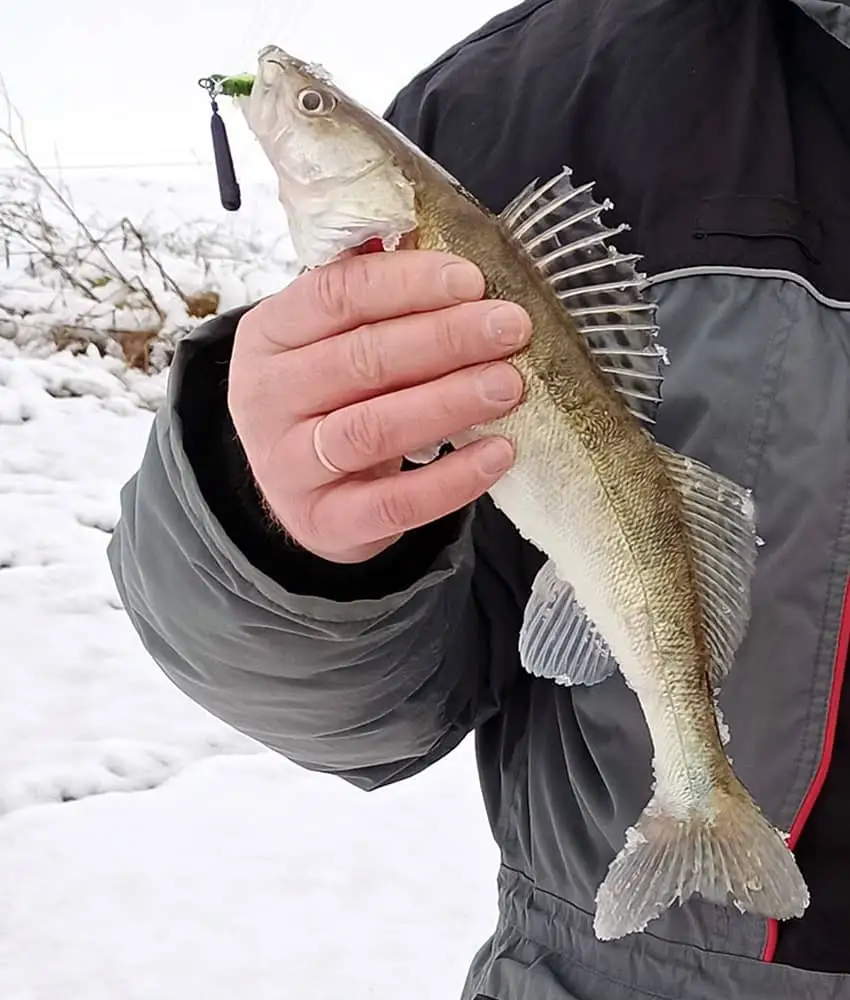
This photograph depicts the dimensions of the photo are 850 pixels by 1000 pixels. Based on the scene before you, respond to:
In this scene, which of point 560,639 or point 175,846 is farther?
point 175,846

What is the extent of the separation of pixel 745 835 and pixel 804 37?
2.64 ft

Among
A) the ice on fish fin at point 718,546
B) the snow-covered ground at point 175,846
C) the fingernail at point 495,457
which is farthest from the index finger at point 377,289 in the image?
the snow-covered ground at point 175,846

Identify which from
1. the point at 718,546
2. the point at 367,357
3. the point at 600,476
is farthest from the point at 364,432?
the point at 718,546

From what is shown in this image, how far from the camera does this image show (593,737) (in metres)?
1.17

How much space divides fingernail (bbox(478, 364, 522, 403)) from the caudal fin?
1.20 ft

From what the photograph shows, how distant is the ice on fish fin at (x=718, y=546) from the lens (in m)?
0.90

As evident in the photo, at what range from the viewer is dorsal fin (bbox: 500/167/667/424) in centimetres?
85

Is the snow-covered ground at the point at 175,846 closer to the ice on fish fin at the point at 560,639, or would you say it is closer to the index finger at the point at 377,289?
the ice on fish fin at the point at 560,639

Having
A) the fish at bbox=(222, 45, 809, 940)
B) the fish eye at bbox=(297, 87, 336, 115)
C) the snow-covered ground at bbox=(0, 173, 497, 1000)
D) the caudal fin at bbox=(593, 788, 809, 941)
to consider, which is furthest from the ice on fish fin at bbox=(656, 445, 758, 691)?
the snow-covered ground at bbox=(0, 173, 497, 1000)

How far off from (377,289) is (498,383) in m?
0.11

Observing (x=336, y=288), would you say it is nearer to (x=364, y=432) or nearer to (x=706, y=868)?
(x=364, y=432)

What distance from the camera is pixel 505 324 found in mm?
785

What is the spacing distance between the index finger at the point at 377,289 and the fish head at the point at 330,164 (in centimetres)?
2

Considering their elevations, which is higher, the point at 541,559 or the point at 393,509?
the point at 393,509
